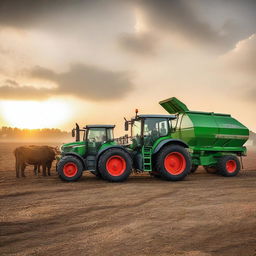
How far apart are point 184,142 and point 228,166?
3.48 metres

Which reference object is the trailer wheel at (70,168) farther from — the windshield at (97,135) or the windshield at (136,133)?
the windshield at (136,133)

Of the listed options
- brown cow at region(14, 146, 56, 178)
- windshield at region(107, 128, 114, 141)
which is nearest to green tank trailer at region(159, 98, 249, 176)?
windshield at region(107, 128, 114, 141)

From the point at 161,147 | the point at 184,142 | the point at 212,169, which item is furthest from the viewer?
the point at 212,169

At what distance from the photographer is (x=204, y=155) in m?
13.6

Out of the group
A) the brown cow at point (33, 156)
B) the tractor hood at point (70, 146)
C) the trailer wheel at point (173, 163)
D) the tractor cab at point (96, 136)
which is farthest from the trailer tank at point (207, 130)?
the brown cow at point (33, 156)

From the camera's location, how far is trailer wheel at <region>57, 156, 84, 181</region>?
10737 mm

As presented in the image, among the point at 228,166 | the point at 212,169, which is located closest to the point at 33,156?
the point at 212,169

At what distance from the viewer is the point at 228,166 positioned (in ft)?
44.9

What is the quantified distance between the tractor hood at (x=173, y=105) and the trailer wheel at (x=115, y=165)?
4480 millimetres

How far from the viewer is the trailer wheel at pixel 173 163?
37.1ft

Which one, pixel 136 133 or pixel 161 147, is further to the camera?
pixel 136 133

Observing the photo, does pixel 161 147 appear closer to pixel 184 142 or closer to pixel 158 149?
pixel 158 149

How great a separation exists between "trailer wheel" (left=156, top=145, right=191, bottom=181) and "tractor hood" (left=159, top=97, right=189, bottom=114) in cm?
298

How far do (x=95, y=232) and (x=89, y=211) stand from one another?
1.51 meters
